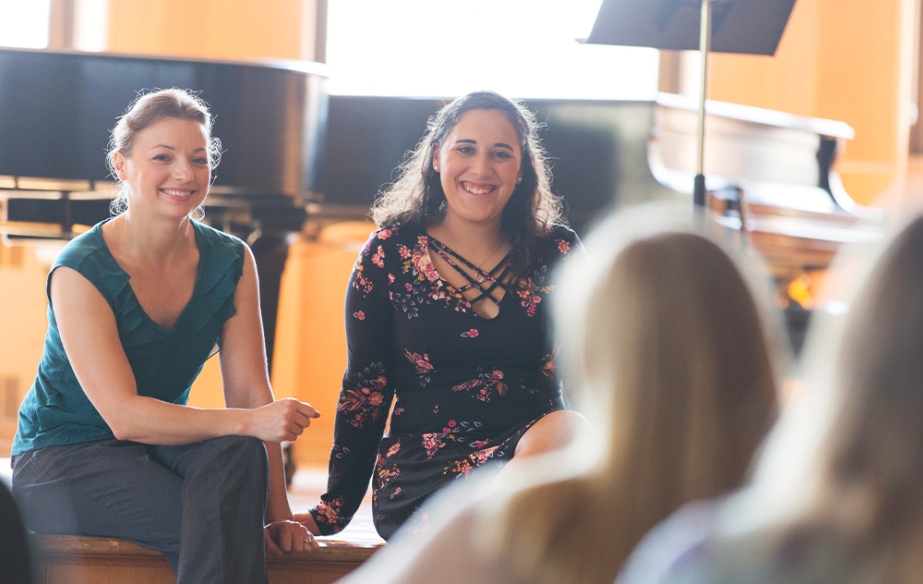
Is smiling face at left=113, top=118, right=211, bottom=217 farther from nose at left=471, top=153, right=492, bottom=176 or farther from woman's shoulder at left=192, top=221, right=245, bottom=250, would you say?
nose at left=471, top=153, right=492, bottom=176

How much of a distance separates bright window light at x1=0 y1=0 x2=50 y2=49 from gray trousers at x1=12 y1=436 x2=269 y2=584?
4.43m

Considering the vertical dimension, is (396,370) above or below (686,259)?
below

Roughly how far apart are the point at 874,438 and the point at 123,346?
4.99ft

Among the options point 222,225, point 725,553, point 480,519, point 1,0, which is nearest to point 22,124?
point 222,225

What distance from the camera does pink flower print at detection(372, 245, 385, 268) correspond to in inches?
80.0

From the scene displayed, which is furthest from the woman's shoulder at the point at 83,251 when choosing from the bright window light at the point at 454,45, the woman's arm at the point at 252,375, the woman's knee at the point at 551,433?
the bright window light at the point at 454,45

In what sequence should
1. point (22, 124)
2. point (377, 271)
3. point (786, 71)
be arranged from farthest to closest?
1. point (786, 71)
2. point (22, 124)
3. point (377, 271)

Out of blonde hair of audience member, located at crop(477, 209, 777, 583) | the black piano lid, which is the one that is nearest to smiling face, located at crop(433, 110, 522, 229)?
blonde hair of audience member, located at crop(477, 209, 777, 583)

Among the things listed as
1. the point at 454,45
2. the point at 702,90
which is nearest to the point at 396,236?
the point at 702,90

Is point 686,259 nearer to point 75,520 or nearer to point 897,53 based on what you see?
point 75,520

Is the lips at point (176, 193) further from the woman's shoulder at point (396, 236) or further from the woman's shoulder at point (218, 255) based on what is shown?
the woman's shoulder at point (396, 236)

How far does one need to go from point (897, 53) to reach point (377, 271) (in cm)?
556

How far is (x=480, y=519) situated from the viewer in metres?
0.79

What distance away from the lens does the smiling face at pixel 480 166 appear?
6.72 ft
